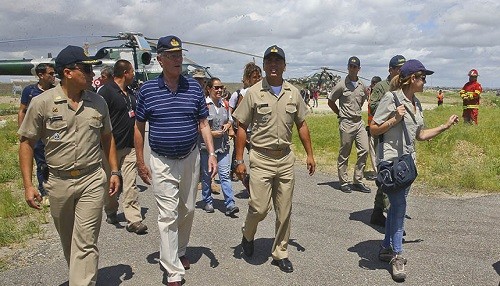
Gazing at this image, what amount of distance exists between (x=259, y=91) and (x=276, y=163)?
717 mm

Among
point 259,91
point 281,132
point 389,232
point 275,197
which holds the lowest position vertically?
point 389,232

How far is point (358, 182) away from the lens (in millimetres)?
7277

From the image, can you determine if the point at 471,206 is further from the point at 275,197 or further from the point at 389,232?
the point at 275,197

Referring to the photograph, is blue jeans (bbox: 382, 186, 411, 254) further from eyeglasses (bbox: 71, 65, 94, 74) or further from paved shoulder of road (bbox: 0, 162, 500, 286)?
eyeglasses (bbox: 71, 65, 94, 74)

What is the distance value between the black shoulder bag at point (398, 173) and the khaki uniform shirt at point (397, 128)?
37 millimetres

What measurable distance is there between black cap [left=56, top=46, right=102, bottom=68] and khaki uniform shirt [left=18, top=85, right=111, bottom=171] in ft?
0.74

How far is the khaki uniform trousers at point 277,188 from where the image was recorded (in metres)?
4.18

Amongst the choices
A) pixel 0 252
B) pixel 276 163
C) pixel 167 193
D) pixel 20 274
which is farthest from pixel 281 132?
pixel 0 252

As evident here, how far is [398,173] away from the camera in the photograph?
12.8 ft

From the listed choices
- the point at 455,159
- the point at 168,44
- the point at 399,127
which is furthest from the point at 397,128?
the point at 455,159

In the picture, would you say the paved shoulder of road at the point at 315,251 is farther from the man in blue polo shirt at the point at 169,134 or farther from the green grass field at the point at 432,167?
the green grass field at the point at 432,167

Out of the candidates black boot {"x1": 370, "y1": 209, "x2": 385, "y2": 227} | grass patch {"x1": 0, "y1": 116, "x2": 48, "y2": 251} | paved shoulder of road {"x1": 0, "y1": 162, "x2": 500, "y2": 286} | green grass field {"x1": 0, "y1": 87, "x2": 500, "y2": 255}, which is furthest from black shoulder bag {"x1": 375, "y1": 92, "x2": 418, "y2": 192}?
grass patch {"x1": 0, "y1": 116, "x2": 48, "y2": 251}

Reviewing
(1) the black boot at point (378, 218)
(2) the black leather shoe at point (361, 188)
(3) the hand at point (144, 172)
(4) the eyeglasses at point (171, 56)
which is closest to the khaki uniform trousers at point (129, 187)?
(3) the hand at point (144, 172)

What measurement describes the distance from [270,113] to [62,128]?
6.06ft
